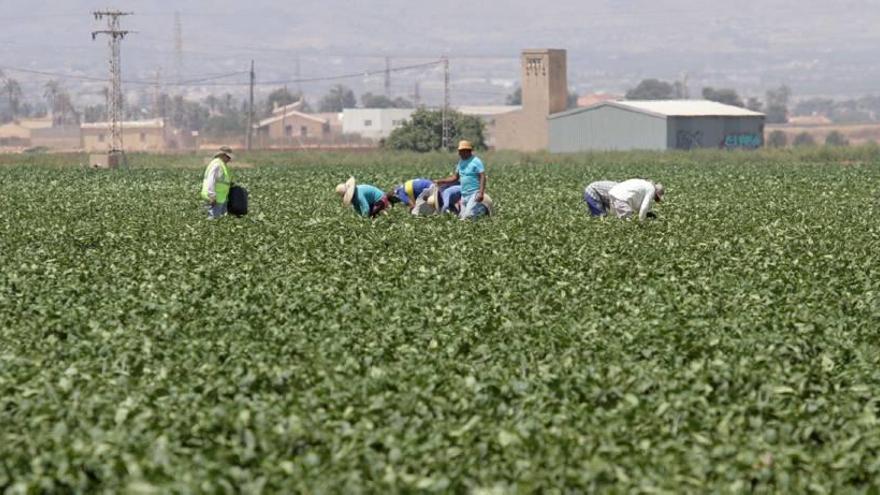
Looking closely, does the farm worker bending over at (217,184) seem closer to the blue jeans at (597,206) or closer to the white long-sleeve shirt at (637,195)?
the blue jeans at (597,206)

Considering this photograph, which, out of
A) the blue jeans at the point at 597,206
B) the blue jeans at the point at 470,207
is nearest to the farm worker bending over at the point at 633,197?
the blue jeans at the point at 597,206

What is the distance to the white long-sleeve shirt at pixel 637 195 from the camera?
24.1 meters

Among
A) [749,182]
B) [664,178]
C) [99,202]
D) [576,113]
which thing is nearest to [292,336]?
[99,202]

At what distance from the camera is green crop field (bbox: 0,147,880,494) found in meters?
8.50

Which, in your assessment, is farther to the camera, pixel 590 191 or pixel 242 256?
pixel 590 191

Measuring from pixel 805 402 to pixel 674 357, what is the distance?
1437 mm

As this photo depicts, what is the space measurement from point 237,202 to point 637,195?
6.28 m

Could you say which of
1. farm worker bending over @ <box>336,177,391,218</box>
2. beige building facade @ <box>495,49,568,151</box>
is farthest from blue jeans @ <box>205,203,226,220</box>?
beige building facade @ <box>495,49,568,151</box>

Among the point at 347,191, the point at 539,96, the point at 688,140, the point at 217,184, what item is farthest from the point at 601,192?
the point at 539,96

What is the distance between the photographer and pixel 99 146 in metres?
190

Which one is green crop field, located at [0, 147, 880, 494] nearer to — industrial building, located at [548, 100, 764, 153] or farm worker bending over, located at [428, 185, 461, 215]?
farm worker bending over, located at [428, 185, 461, 215]

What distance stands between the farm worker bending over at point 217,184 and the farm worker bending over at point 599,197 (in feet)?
17.5

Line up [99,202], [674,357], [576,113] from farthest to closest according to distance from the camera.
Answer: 1. [576,113]
2. [99,202]
3. [674,357]

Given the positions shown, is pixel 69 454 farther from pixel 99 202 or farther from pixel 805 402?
pixel 99 202
